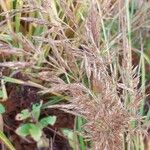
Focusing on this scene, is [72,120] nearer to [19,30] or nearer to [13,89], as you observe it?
[13,89]

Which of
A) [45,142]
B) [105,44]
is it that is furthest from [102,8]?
[45,142]

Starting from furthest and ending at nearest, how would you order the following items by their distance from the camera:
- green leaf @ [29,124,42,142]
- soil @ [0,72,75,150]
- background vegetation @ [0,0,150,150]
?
soil @ [0,72,75,150] < green leaf @ [29,124,42,142] < background vegetation @ [0,0,150,150]

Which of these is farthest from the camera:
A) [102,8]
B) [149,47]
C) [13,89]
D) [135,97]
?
[149,47]

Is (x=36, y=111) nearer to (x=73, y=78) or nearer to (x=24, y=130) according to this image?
(x=24, y=130)

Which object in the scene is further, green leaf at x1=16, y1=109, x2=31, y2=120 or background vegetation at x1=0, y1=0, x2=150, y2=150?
green leaf at x1=16, y1=109, x2=31, y2=120

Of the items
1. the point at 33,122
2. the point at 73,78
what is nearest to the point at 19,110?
the point at 33,122

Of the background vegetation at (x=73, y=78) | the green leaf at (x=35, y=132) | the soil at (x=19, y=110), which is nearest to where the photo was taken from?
the background vegetation at (x=73, y=78)

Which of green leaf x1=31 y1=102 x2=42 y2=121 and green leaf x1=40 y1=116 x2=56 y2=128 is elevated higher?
green leaf x1=31 y1=102 x2=42 y2=121
